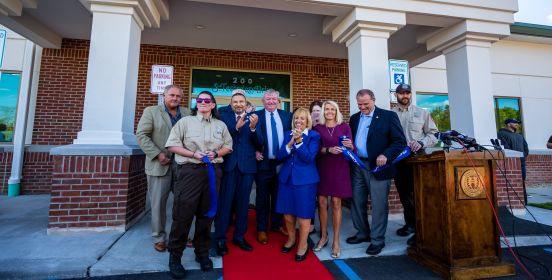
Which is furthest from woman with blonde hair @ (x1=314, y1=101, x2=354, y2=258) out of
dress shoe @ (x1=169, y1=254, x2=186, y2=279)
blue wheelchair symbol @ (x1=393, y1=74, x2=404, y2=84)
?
blue wheelchair symbol @ (x1=393, y1=74, x2=404, y2=84)

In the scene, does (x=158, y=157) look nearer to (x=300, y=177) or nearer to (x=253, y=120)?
(x=253, y=120)

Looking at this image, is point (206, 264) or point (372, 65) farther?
point (372, 65)

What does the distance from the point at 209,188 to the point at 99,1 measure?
3164 mm

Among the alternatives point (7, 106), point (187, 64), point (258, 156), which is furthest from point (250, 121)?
point (7, 106)

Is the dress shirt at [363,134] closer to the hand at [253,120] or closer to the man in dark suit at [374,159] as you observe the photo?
the man in dark suit at [374,159]

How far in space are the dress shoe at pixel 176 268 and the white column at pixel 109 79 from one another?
1.85 m

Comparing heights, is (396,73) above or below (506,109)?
below

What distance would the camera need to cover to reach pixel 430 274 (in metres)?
2.69

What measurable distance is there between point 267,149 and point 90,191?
2.31 metres

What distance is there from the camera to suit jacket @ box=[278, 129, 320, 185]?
2.85 meters

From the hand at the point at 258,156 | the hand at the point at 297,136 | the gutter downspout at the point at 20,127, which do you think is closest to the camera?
the hand at the point at 297,136

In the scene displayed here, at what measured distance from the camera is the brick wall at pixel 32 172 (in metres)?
5.91

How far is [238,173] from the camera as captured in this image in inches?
126

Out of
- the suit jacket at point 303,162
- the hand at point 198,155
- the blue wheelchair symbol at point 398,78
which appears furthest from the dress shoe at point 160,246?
the blue wheelchair symbol at point 398,78
